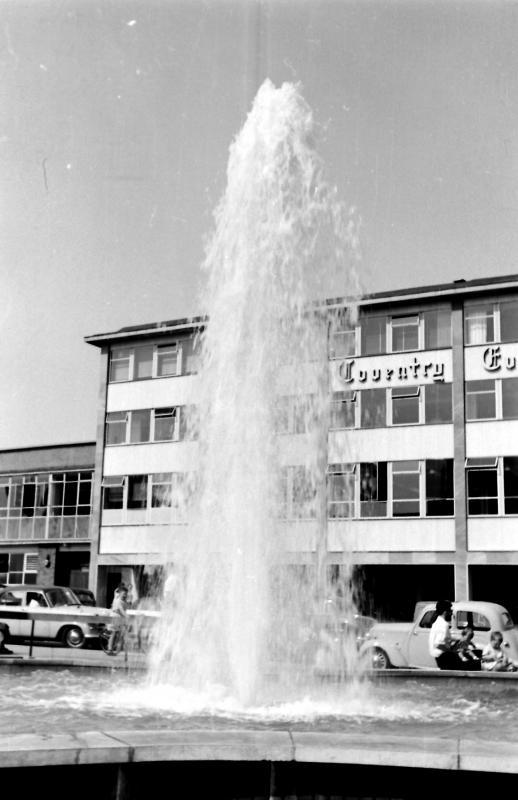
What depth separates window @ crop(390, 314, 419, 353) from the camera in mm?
39062

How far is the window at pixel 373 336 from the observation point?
39500 millimetres

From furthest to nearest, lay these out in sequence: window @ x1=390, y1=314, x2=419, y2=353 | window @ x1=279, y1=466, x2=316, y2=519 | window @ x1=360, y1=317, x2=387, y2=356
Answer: window @ x1=360, y1=317, x2=387, y2=356
window @ x1=390, y1=314, x2=419, y2=353
window @ x1=279, y1=466, x2=316, y2=519

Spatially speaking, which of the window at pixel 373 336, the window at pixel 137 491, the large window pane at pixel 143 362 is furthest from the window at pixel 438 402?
the large window pane at pixel 143 362

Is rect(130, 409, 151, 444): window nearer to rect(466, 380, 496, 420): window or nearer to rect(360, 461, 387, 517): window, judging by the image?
rect(360, 461, 387, 517): window

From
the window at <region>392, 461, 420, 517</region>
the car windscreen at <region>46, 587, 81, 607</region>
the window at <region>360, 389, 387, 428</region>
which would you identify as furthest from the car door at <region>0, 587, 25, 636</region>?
the window at <region>360, 389, 387, 428</region>

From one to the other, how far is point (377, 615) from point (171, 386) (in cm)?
1380

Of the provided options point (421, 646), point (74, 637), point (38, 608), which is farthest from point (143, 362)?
point (421, 646)

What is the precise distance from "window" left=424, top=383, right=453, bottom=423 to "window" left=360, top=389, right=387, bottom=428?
1.74 m

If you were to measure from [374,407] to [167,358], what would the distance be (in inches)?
443

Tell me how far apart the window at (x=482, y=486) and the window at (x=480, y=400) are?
5.72 ft

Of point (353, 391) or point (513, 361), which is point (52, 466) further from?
point (513, 361)

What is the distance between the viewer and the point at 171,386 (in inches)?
1756

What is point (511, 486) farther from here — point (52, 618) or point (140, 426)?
point (52, 618)

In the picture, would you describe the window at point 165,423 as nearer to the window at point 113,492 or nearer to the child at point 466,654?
the window at point 113,492
